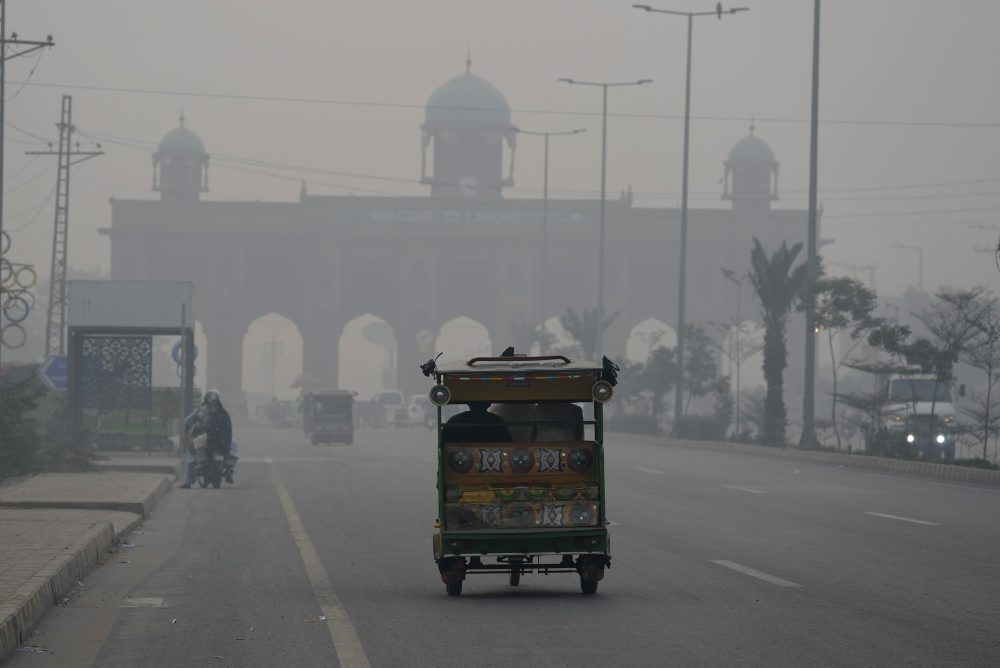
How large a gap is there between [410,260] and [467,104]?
1327 centimetres

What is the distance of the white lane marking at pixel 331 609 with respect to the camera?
8086mm

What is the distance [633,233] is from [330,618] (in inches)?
3418

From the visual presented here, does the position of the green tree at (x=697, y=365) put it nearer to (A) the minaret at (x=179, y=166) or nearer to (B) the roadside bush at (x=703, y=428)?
(B) the roadside bush at (x=703, y=428)

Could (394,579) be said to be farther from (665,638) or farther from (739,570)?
(665,638)

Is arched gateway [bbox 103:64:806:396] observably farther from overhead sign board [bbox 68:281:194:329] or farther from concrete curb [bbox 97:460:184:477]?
concrete curb [bbox 97:460:184:477]

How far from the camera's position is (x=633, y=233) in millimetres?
95438

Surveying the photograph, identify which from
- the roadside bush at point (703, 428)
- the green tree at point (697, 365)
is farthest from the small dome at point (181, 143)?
the roadside bush at point (703, 428)

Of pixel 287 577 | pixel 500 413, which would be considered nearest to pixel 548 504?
pixel 500 413

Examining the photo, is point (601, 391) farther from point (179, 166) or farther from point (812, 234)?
point (179, 166)

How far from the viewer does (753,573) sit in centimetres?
1171

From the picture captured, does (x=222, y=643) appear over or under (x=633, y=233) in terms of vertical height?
under

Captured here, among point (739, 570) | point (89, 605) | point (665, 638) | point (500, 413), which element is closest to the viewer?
point (665, 638)

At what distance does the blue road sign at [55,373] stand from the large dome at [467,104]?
6881 cm

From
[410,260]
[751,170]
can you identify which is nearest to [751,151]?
[751,170]
